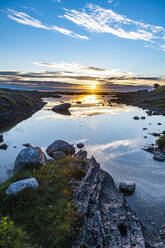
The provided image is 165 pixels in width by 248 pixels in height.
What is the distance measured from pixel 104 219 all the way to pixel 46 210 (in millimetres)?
3614

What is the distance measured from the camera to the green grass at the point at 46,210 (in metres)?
8.26

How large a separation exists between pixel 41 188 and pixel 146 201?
8480mm

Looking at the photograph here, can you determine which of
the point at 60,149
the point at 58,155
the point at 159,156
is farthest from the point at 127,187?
the point at 60,149

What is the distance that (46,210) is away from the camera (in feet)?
33.3

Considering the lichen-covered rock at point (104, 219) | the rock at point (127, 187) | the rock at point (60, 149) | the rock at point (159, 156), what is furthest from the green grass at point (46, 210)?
the rock at point (159, 156)

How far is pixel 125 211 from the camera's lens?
10766 mm

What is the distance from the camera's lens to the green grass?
8.26 meters

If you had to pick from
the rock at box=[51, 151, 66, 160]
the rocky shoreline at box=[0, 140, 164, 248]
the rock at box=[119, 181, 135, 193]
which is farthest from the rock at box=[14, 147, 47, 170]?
the rock at box=[119, 181, 135, 193]

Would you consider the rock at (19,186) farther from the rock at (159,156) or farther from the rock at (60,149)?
the rock at (159,156)

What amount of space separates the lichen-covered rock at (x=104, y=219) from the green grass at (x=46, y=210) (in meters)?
0.61

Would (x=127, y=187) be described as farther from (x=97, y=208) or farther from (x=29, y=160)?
(x=29, y=160)

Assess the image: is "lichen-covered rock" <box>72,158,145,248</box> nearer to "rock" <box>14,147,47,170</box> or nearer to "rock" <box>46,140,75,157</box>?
"rock" <box>14,147,47,170</box>

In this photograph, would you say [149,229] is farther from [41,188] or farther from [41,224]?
[41,188]

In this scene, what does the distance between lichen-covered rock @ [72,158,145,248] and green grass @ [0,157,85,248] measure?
0.61 meters
